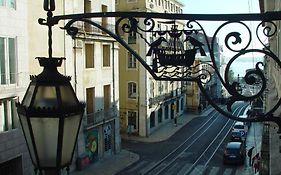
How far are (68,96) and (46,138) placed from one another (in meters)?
0.36

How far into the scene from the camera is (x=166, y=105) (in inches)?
1705

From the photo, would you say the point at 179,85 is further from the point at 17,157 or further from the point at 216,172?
the point at 17,157

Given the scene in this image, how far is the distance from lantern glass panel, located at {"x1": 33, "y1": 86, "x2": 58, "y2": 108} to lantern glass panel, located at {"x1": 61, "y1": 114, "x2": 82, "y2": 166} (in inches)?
6.7

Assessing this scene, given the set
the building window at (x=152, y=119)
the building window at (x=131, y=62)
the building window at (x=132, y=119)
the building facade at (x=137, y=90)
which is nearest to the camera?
the building facade at (x=137, y=90)

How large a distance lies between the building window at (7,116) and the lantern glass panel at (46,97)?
624 inches

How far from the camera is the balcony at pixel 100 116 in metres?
26.0

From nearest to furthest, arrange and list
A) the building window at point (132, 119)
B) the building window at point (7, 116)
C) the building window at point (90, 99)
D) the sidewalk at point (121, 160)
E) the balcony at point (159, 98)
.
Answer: the building window at point (7, 116) < the sidewalk at point (121, 160) < the building window at point (90, 99) < the building window at point (132, 119) < the balcony at point (159, 98)

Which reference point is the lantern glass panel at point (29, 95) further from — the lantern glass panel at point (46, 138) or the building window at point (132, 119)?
the building window at point (132, 119)

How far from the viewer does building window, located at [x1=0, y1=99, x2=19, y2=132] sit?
17.9 m

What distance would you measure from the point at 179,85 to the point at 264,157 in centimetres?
3545

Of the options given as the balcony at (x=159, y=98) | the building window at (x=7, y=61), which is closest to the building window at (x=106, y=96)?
the balcony at (x=159, y=98)

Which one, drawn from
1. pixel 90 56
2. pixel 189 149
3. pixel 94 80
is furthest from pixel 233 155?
pixel 90 56

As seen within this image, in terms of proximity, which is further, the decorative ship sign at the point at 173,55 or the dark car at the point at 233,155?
the dark car at the point at 233,155

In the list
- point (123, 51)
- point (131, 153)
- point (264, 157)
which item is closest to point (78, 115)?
point (264, 157)
